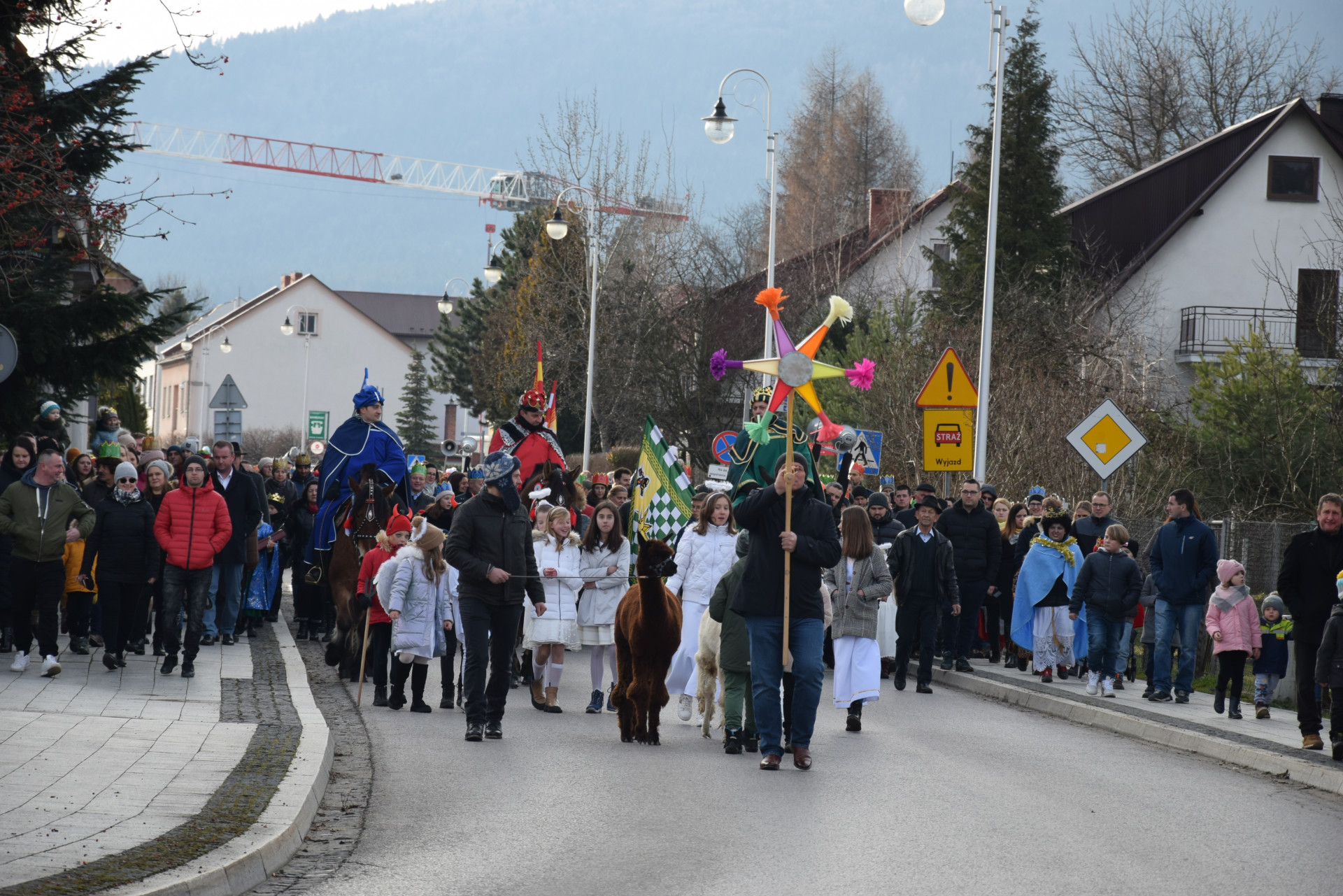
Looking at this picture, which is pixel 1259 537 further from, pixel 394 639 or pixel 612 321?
pixel 612 321

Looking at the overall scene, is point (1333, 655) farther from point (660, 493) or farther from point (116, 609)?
point (116, 609)

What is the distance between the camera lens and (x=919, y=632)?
50.8ft

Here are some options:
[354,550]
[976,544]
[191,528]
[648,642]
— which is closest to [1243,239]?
[976,544]

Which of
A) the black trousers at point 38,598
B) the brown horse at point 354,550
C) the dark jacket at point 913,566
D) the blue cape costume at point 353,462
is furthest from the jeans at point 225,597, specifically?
the dark jacket at point 913,566

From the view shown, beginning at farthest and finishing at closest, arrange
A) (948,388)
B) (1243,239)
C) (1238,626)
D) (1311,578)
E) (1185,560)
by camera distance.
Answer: (1243,239) < (948,388) < (1185,560) < (1238,626) < (1311,578)

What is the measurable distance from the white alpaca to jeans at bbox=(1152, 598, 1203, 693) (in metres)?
4.72

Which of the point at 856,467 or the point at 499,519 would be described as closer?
the point at 499,519

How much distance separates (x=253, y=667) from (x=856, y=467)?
833 centimetres

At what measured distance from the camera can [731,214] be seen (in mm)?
67938

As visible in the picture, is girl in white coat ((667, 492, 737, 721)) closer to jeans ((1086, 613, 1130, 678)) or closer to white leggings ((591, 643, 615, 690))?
white leggings ((591, 643, 615, 690))

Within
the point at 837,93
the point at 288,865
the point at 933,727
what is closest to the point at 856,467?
the point at 933,727

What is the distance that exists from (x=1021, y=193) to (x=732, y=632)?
3324 cm

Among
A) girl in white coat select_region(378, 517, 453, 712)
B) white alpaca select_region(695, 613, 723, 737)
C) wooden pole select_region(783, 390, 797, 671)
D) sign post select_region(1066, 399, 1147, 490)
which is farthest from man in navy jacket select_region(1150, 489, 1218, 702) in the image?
girl in white coat select_region(378, 517, 453, 712)

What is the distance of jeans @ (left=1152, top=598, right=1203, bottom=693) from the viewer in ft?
46.6
